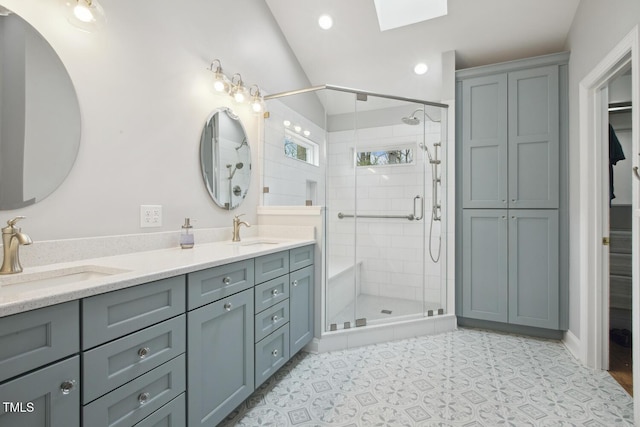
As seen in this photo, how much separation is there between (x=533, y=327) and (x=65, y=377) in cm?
319

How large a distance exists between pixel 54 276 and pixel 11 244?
0.18 meters

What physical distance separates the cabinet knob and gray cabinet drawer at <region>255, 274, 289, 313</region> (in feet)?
2.87

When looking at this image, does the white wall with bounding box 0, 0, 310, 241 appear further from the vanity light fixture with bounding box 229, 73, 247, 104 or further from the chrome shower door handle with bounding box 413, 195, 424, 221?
the chrome shower door handle with bounding box 413, 195, 424, 221

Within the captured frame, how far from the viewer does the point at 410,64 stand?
312 centimetres

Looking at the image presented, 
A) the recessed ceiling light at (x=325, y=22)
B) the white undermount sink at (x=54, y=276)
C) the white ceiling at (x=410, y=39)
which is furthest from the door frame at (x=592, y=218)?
the white undermount sink at (x=54, y=276)

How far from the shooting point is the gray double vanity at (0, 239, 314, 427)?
774mm

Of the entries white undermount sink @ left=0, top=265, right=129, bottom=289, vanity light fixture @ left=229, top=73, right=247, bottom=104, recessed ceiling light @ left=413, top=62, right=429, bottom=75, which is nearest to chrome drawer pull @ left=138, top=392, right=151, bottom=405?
white undermount sink @ left=0, top=265, right=129, bottom=289

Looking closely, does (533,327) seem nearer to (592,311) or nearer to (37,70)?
(592,311)

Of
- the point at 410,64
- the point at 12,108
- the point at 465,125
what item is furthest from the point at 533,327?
the point at 12,108

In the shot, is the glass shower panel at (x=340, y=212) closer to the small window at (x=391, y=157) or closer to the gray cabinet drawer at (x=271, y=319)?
the small window at (x=391, y=157)

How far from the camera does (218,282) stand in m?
1.39

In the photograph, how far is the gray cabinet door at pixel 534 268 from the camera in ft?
8.33

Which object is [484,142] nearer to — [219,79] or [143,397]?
[219,79]

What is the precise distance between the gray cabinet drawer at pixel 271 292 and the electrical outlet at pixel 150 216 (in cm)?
69
